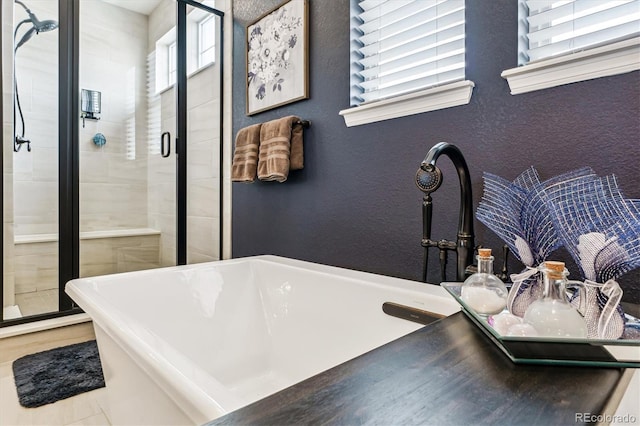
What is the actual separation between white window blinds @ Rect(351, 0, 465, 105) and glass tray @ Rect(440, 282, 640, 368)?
3.44ft

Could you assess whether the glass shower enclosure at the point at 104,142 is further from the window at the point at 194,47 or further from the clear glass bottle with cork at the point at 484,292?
the clear glass bottle with cork at the point at 484,292

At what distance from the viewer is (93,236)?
252cm

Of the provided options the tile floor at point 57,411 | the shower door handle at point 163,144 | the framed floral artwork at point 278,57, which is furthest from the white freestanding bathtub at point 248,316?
the shower door handle at point 163,144

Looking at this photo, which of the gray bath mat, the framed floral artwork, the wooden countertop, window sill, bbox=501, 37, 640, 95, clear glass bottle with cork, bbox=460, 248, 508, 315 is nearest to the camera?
the wooden countertop

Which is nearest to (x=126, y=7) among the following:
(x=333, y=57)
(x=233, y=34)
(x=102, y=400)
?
(x=233, y=34)

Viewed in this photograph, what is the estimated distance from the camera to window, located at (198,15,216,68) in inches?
108

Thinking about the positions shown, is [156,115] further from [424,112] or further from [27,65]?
[424,112]

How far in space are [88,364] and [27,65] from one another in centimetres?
179

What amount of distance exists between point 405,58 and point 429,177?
751mm

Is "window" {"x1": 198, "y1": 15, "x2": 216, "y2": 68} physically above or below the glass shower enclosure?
above

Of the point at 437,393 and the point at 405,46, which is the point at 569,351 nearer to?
the point at 437,393

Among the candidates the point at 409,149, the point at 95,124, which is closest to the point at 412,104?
the point at 409,149

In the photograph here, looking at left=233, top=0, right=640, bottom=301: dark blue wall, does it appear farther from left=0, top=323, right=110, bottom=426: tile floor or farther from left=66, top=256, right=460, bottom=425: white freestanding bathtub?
left=0, top=323, right=110, bottom=426: tile floor

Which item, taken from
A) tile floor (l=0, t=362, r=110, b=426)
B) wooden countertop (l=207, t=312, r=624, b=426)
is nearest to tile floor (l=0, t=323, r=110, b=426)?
tile floor (l=0, t=362, r=110, b=426)
